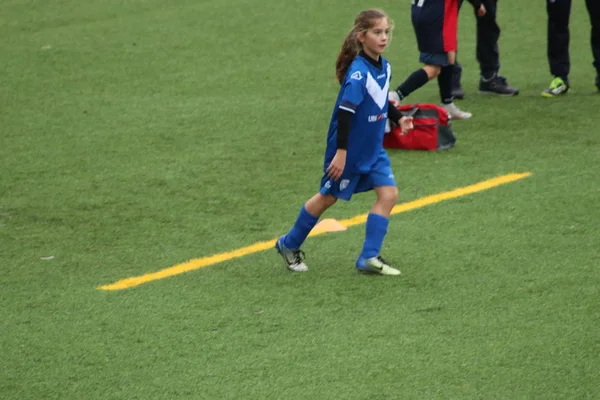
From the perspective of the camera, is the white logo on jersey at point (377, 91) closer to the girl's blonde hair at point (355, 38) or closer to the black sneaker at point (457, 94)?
the girl's blonde hair at point (355, 38)

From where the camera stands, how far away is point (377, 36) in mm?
6449

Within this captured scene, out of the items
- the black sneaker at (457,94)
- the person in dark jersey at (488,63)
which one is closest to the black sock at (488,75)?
the person in dark jersey at (488,63)

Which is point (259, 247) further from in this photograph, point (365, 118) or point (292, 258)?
point (365, 118)

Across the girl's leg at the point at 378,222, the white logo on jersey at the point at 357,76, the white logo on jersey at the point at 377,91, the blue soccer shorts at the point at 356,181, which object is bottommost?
the girl's leg at the point at 378,222

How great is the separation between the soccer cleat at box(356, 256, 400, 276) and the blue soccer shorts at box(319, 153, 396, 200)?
36 cm

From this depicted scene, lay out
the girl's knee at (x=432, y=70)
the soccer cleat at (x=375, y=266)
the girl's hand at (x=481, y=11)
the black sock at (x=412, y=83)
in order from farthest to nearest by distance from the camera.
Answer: the girl's hand at (x=481, y=11) → the girl's knee at (x=432, y=70) → the black sock at (x=412, y=83) → the soccer cleat at (x=375, y=266)

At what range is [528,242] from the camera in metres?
7.06

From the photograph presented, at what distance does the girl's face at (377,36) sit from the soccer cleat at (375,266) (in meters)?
1.14

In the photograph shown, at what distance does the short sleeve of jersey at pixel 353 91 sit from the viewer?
21.0 ft

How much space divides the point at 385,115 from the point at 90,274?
1899 millimetres

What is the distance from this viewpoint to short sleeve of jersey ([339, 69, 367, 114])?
21.0 ft

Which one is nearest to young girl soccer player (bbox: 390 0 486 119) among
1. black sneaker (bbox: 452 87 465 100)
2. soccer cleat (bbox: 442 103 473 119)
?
soccer cleat (bbox: 442 103 473 119)

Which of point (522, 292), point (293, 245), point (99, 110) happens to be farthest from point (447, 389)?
point (99, 110)

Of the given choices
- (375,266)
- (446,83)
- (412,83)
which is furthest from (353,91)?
(446,83)
